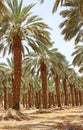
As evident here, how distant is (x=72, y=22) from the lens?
81.0ft

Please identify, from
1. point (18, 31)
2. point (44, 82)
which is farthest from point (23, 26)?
point (44, 82)

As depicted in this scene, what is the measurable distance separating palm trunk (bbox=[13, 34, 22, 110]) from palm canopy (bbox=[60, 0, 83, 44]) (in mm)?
4318

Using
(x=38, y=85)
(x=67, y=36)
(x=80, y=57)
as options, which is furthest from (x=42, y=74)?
(x=38, y=85)

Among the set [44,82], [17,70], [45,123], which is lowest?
[45,123]

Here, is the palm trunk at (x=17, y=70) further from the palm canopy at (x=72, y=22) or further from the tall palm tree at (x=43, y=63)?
the tall palm tree at (x=43, y=63)

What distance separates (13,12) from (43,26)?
3105 mm

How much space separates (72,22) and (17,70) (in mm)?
6993

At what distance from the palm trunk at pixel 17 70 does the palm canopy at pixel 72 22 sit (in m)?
4.32

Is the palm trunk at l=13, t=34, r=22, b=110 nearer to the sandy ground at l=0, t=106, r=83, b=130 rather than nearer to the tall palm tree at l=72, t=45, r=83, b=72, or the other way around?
the sandy ground at l=0, t=106, r=83, b=130

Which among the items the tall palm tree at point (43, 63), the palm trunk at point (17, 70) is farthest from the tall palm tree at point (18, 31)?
the tall palm tree at point (43, 63)

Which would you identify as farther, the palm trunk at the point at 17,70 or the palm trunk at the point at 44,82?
the palm trunk at the point at 44,82

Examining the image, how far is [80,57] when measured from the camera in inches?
1553

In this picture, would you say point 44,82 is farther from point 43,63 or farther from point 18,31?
point 18,31

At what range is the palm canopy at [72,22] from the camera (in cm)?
2406
